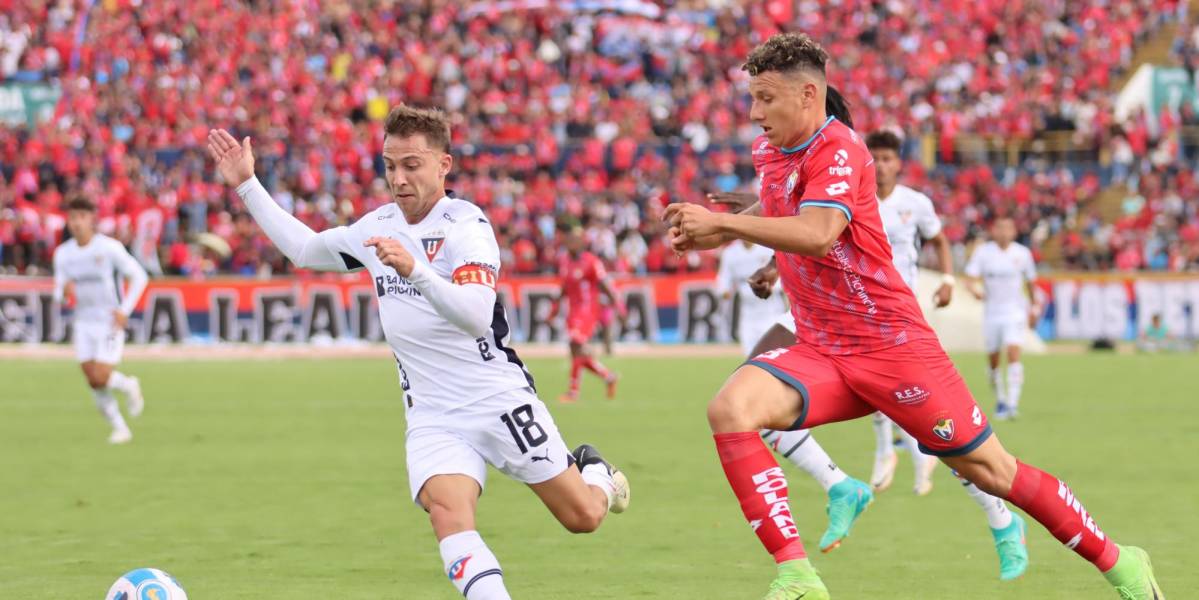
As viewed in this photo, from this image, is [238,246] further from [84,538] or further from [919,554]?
[919,554]

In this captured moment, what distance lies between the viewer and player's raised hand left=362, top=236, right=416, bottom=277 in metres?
5.72

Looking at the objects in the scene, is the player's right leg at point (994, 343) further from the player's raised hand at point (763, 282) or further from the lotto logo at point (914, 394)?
the lotto logo at point (914, 394)

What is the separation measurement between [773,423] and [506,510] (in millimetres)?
4588

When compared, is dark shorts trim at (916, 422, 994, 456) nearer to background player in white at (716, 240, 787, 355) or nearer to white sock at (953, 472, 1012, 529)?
white sock at (953, 472, 1012, 529)

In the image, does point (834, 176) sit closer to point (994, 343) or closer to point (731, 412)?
point (731, 412)

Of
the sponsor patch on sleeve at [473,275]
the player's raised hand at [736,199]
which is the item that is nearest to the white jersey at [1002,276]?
the player's raised hand at [736,199]

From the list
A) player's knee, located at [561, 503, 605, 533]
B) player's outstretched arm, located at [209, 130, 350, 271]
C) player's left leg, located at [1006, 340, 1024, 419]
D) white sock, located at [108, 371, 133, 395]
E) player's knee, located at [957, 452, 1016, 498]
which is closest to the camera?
player's knee, located at [957, 452, 1016, 498]

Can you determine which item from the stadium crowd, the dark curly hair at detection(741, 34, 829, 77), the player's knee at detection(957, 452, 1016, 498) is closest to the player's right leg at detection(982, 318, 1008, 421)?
the player's knee at detection(957, 452, 1016, 498)

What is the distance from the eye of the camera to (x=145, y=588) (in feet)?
21.4

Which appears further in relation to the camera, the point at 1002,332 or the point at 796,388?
the point at 1002,332

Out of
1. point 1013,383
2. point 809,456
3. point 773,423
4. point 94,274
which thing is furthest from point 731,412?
point 1013,383

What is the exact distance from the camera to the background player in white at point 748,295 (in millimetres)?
14414

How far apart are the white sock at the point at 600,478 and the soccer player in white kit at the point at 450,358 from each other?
352 millimetres

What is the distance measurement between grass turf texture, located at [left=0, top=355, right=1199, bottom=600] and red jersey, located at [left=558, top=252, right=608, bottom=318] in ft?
6.08
